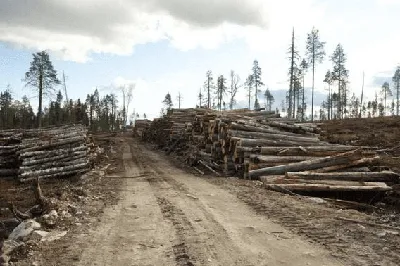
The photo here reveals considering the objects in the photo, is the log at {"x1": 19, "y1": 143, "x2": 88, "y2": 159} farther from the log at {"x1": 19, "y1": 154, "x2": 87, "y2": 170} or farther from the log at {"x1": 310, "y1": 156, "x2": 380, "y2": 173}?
the log at {"x1": 310, "y1": 156, "x2": 380, "y2": 173}

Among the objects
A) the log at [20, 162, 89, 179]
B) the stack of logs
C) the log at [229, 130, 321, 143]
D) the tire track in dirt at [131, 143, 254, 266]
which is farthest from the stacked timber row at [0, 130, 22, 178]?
the tire track in dirt at [131, 143, 254, 266]

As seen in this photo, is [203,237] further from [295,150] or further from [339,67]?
[339,67]

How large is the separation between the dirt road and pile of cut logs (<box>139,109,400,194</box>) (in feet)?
11.1

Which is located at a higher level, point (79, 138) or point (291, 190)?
point (79, 138)

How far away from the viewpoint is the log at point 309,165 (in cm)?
1309

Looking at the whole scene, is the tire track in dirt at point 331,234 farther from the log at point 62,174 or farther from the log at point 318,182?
the log at point 62,174

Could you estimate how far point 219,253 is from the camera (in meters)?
5.66

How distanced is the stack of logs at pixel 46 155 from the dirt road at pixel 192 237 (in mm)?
7667

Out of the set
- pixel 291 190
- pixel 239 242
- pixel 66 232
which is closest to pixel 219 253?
pixel 239 242

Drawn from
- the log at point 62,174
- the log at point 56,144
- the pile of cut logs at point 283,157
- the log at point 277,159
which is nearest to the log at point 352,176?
the pile of cut logs at point 283,157

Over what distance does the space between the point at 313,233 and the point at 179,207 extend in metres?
3.36

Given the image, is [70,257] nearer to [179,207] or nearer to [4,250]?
[4,250]

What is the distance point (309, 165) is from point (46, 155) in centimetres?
1102

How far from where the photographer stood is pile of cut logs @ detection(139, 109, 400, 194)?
12.0 meters
